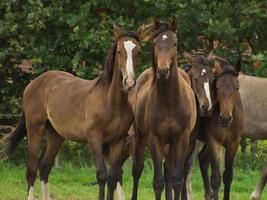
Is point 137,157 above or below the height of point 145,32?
below

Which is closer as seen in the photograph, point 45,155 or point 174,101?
point 174,101

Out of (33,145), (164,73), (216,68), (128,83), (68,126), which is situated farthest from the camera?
(33,145)

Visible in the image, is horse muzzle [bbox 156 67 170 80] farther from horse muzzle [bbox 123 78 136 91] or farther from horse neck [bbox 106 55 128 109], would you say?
horse neck [bbox 106 55 128 109]

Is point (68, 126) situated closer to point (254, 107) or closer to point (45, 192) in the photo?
point (45, 192)

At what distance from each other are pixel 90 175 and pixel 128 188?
3.99ft

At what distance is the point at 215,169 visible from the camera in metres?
9.45

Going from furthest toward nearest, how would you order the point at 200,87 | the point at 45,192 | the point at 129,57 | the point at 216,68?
the point at 45,192
the point at 216,68
the point at 200,87
the point at 129,57

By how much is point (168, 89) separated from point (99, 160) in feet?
3.79

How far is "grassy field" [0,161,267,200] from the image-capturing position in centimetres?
1112

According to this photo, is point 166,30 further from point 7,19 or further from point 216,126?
point 7,19

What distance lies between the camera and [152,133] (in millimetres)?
8891

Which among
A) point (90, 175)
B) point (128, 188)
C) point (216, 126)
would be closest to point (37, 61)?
point (90, 175)

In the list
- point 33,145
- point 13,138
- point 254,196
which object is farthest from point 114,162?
point 254,196

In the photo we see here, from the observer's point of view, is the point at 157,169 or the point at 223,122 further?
the point at 223,122
